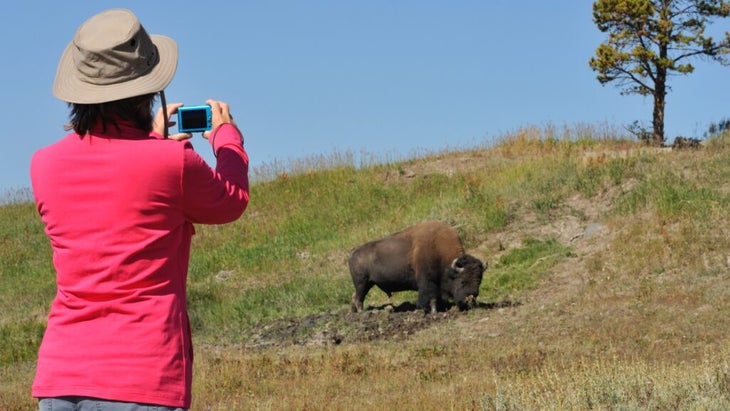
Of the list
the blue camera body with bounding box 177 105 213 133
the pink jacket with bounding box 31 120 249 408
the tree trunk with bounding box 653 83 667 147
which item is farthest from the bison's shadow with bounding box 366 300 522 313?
the tree trunk with bounding box 653 83 667 147

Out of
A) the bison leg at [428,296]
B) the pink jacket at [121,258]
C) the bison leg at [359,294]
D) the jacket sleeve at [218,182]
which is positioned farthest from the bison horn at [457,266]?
the pink jacket at [121,258]

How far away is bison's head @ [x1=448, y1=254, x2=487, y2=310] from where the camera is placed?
58.3 ft

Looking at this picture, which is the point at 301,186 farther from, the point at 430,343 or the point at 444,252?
the point at 430,343

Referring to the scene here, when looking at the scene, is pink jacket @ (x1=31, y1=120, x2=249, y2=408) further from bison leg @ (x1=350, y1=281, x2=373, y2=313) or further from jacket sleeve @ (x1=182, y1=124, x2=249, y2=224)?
bison leg @ (x1=350, y1=281, x2=373, y2=313)

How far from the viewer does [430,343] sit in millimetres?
14680

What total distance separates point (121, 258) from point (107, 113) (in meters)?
0.51

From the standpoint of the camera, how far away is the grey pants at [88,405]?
3572 millimetres

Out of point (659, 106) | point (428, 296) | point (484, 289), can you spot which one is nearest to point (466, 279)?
point (428, 296)

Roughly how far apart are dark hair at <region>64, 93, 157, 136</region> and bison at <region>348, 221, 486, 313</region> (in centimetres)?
1419

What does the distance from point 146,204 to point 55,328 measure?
521 millimetres

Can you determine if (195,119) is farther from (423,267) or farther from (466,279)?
(423,267)

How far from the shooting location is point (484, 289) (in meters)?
19.9

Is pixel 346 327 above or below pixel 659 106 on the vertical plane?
below

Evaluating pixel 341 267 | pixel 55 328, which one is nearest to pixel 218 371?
pixel 55 328
